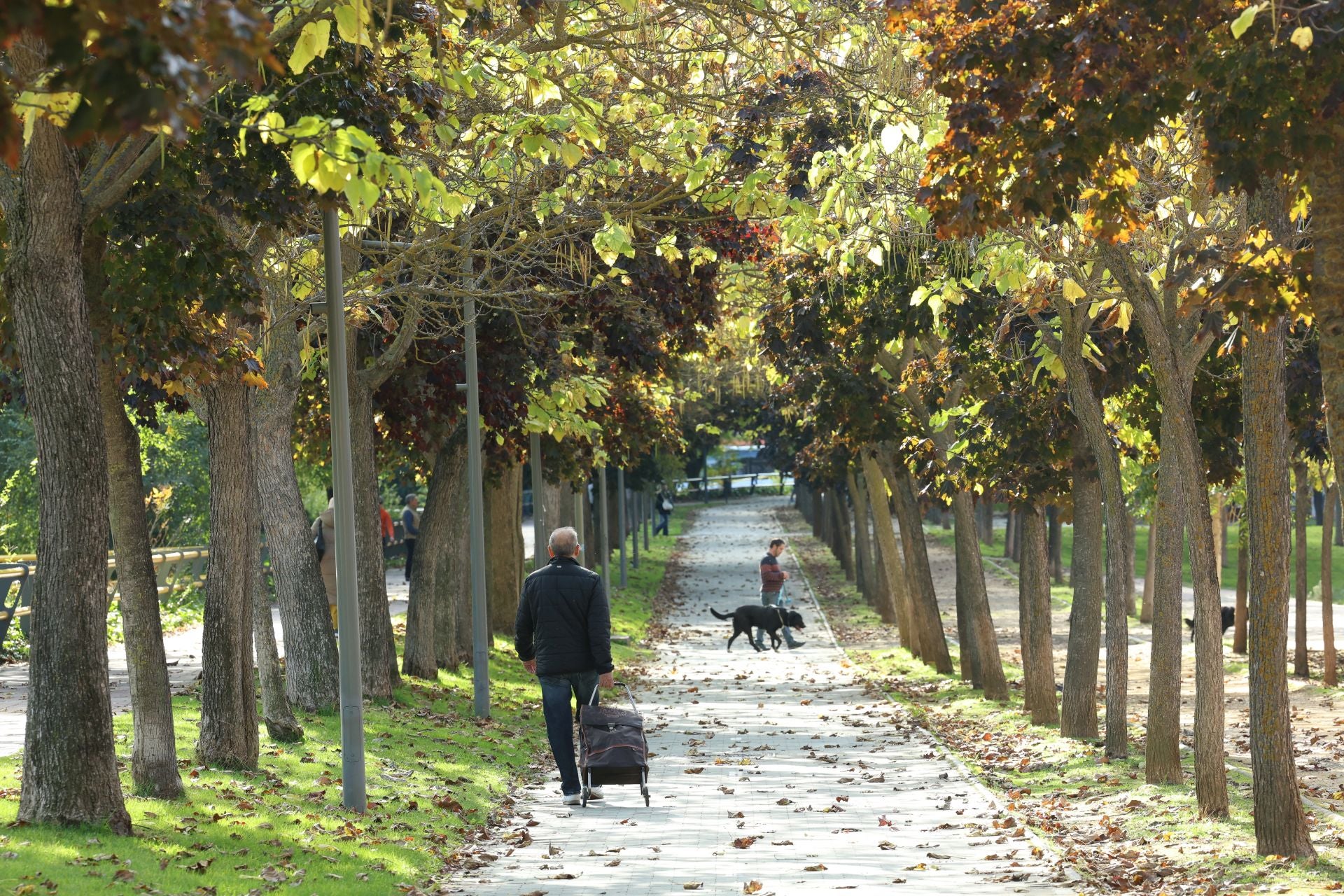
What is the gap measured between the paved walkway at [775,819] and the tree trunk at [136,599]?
208cm

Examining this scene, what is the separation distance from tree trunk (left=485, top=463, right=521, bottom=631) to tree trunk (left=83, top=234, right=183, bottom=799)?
53.1ft

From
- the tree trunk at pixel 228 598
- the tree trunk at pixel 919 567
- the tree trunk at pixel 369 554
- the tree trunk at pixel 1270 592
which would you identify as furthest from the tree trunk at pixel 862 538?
the tree trunk at pixel 1270 592

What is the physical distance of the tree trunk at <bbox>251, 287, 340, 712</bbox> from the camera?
47.9ft

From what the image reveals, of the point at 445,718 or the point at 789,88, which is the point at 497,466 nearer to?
the point at 445,718

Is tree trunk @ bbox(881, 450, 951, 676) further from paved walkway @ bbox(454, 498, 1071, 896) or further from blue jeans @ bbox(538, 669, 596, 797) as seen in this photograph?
blue jeans @ bbox(538, 669, 596, 797)

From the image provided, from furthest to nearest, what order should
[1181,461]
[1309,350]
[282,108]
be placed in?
[1309,350] → [1181,461] → [282,108]

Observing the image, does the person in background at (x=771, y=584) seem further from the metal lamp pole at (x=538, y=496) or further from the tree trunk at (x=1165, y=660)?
the tree trunk at (x=1165, y=660)

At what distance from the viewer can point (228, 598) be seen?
37.4ft

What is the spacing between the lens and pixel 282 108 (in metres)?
9.60

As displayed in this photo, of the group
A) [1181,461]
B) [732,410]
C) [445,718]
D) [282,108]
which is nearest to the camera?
[282,108]

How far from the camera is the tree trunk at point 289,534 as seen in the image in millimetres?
14602

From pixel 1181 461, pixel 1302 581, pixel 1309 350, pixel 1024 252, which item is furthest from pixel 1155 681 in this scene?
pixel 1302 581

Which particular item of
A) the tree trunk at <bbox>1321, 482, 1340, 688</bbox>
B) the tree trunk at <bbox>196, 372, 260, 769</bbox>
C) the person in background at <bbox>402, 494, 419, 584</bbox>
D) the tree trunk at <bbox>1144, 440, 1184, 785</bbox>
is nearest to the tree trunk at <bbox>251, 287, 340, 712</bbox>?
the tree trunk at <bbox>196, 372, 260, 769</bbox>

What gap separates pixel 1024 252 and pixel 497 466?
13.2m
